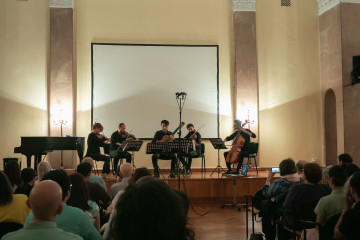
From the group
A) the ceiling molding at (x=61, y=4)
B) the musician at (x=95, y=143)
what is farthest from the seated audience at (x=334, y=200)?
the ceiling molding at (x=61, y=4)

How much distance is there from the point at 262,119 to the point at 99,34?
478cm

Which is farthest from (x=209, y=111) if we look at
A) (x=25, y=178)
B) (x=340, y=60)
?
(x=25, y=178)

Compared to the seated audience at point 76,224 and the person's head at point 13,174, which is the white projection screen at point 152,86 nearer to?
the person's head at point 13,174

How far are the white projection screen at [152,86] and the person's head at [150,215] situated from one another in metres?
9.37

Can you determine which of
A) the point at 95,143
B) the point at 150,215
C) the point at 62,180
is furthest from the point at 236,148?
the point at 150,215

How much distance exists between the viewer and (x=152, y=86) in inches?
427

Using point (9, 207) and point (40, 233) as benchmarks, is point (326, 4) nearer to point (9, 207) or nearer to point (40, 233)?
point (9, 207)

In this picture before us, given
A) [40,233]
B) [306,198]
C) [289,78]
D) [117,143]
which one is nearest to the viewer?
[40,233]

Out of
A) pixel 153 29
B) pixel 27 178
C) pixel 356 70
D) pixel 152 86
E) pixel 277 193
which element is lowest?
pixel 277 193

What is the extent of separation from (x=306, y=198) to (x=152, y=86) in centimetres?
727

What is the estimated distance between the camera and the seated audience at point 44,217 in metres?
1.95

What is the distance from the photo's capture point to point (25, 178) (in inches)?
170

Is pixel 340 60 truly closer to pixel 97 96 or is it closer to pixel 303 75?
pixel 303 75

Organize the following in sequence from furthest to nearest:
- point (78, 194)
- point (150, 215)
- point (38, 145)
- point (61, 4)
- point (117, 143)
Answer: point (61, 4) < point (117, 143) < point (38, 145) < point (78, 194) < point (150, 215)
